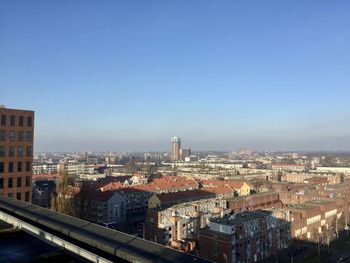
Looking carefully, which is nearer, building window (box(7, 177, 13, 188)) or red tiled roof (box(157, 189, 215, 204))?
building window (box(7, 177, 13, 188))

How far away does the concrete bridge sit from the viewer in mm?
10102

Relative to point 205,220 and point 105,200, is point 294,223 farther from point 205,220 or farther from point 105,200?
point 105,200

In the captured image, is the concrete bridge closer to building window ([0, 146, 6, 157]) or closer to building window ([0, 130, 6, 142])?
building window ([0, 146, 6, 157])

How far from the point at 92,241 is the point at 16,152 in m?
21.5

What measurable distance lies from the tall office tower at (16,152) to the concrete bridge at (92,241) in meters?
14.0

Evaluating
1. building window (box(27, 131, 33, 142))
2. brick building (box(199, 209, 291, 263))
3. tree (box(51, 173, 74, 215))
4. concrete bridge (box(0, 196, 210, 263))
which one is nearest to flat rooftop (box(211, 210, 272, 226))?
brick building (box(199, 209, 291, 263))

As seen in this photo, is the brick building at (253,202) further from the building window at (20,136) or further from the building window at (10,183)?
the building window at (20,136)

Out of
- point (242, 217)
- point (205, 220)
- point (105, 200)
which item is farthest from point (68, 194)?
point (242, 217)

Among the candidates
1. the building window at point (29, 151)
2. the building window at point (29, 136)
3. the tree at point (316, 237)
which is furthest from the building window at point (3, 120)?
the tree at point (316, 237)

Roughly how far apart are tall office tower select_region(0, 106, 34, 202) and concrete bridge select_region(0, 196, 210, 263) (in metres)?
14.0

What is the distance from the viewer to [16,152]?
30609 mm

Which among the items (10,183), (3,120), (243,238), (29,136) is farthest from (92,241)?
(29,136)

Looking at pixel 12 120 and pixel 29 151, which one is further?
pixel 29 151

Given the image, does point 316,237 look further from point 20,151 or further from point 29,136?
point 20,151
